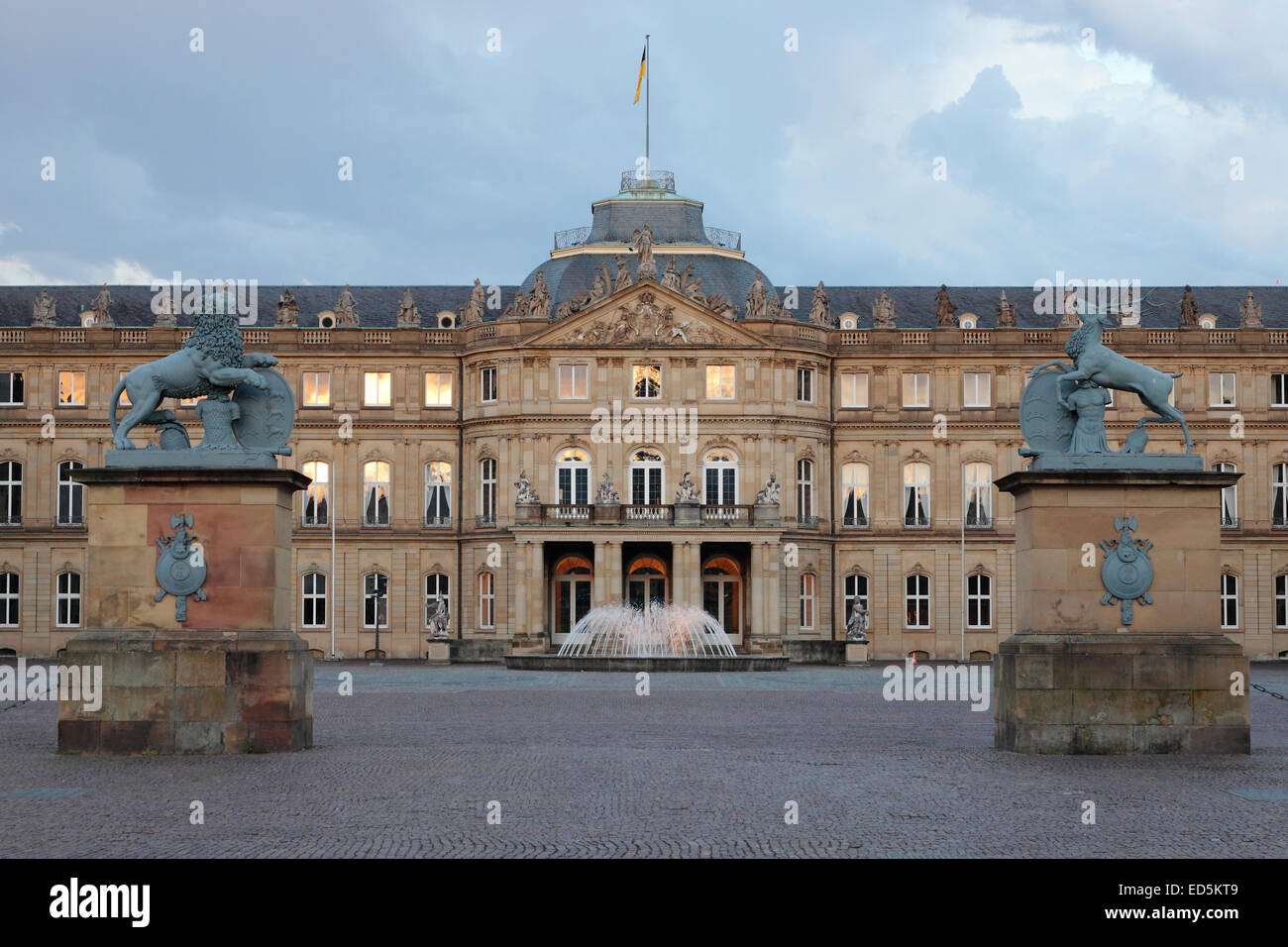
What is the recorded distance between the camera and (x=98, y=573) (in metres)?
24.7

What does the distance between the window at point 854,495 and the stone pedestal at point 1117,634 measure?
4819cm

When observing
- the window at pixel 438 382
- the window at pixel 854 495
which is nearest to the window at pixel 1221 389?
the window at pixel 854 495

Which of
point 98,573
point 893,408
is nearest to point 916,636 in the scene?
point 893,408

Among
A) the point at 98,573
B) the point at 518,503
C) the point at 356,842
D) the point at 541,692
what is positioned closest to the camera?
the point at 356,842

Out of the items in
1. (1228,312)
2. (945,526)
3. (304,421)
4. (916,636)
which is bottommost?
(916,636)

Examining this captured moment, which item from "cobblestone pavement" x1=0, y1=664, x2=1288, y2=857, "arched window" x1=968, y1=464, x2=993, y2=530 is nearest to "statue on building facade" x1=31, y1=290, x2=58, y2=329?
"arched window" x1=968, y1=464, x2=993, y2=530

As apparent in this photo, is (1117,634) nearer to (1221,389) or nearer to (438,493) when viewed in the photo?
(438,493)

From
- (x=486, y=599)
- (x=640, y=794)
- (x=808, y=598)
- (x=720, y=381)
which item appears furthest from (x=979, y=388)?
(x=640, y=794)

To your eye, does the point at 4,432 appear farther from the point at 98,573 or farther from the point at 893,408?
the point at 98,573

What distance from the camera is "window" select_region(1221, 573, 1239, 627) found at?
73312mm

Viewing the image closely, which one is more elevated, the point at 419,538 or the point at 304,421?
the point at 304,421

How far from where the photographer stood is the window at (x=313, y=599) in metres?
73.0

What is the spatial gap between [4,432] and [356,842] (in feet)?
205

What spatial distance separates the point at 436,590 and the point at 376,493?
487cm
